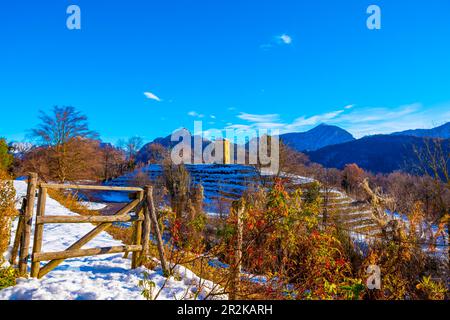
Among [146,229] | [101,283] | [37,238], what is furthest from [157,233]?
[37,238]

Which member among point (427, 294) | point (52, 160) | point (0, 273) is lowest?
point (427, 294)

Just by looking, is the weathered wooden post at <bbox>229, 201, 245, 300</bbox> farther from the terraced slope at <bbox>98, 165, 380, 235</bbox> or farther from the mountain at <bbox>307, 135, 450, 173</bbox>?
the mountain at <bbox>307, 135, 450, 173</bbox>

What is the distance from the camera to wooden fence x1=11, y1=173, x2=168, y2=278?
419 cm

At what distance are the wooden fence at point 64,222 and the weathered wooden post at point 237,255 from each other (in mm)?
1422

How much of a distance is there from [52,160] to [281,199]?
2703cm

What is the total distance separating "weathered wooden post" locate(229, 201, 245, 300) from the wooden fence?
4.66ft

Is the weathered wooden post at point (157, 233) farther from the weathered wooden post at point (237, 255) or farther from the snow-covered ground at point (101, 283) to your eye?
the weathered wooden post at point (237, 255)

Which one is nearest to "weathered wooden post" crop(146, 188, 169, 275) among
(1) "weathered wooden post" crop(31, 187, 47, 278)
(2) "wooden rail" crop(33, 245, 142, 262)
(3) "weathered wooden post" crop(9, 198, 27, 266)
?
(2) "wooden rail" crop(33, 245, 142, 262)

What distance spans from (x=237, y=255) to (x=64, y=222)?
279cm

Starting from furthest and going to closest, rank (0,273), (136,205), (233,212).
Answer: (233,212)
(136,205)
(0,273)
